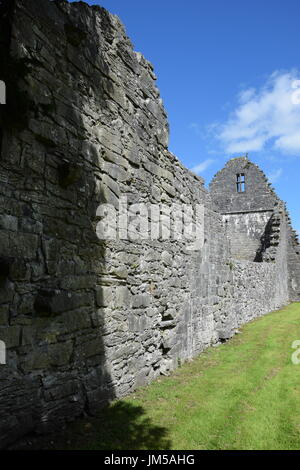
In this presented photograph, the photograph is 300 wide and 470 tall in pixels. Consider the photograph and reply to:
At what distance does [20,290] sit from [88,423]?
202 cm

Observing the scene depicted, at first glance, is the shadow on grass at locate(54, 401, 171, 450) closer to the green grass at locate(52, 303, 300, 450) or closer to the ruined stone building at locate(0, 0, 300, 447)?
the green grass at locate(52, 303, 300, 450)

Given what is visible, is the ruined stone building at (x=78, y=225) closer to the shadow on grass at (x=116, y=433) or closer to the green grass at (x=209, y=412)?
the shadow on grass at (x=116, y=433)

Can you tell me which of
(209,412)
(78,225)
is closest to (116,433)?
(209,412)

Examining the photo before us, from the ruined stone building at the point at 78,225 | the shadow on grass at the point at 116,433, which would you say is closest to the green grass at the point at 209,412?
the shadow on grass at the point at 116,433

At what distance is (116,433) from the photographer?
4.38m

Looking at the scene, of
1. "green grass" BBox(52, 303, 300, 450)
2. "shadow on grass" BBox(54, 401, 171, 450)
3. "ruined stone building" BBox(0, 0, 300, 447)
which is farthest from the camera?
"green grass" BBox(52, 303, 300, 450)

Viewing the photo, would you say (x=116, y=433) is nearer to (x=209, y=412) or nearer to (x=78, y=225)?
(x=209, y=412)

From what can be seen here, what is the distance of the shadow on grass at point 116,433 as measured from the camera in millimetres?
4062

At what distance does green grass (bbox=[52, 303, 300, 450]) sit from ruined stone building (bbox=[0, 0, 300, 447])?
0.34 m

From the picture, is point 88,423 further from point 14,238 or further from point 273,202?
point 273,202

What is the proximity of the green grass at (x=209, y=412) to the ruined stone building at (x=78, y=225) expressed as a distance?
1.13ft

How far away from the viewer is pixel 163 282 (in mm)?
7238

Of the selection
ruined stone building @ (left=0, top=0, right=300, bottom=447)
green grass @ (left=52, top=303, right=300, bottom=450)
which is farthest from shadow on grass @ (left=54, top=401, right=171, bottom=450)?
ruined stone building @ (left=0, top=0, right=300, bottom=447)

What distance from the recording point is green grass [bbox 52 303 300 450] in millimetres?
4258
